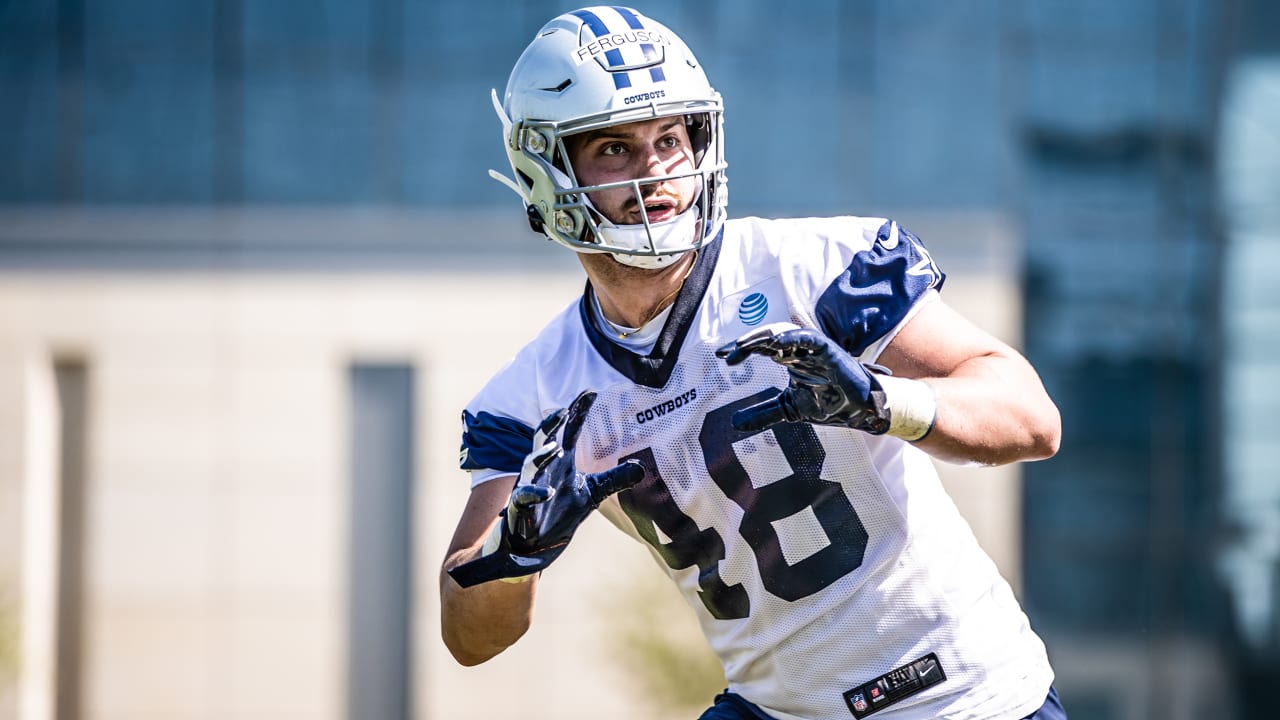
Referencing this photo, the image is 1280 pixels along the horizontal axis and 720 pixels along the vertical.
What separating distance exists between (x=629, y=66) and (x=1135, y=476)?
1074 cm

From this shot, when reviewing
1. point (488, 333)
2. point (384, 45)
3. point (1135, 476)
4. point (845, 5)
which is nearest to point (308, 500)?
point (488, 333)

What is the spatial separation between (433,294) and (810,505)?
10.0m

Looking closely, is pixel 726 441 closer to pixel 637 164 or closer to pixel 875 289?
pixel 875 289

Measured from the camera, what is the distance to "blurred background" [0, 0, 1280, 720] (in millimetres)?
12344

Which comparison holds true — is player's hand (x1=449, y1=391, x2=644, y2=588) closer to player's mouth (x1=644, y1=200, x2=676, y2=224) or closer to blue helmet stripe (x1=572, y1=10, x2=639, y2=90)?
player's mouth (x1=644, y1=200, x2=676, y2=224)

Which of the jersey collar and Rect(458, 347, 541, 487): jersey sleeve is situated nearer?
the jersey collar

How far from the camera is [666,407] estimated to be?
2828 millimetres

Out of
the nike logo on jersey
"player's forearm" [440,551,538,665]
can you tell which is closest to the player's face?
the nike logo on jersey

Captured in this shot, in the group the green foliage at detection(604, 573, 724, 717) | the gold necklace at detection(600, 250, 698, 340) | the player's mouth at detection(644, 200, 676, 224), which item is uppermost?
the player's mouth at detection(644, 200, 676, 224)

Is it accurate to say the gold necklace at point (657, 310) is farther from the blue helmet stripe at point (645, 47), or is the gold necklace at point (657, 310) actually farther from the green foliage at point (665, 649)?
the green foliage at point (665, 649)

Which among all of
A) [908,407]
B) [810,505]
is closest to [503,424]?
[810,505]

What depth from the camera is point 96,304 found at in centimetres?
1254

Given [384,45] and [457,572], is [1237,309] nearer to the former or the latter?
[384,45]

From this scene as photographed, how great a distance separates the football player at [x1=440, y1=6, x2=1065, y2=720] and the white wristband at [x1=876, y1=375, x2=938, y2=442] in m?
0.14
